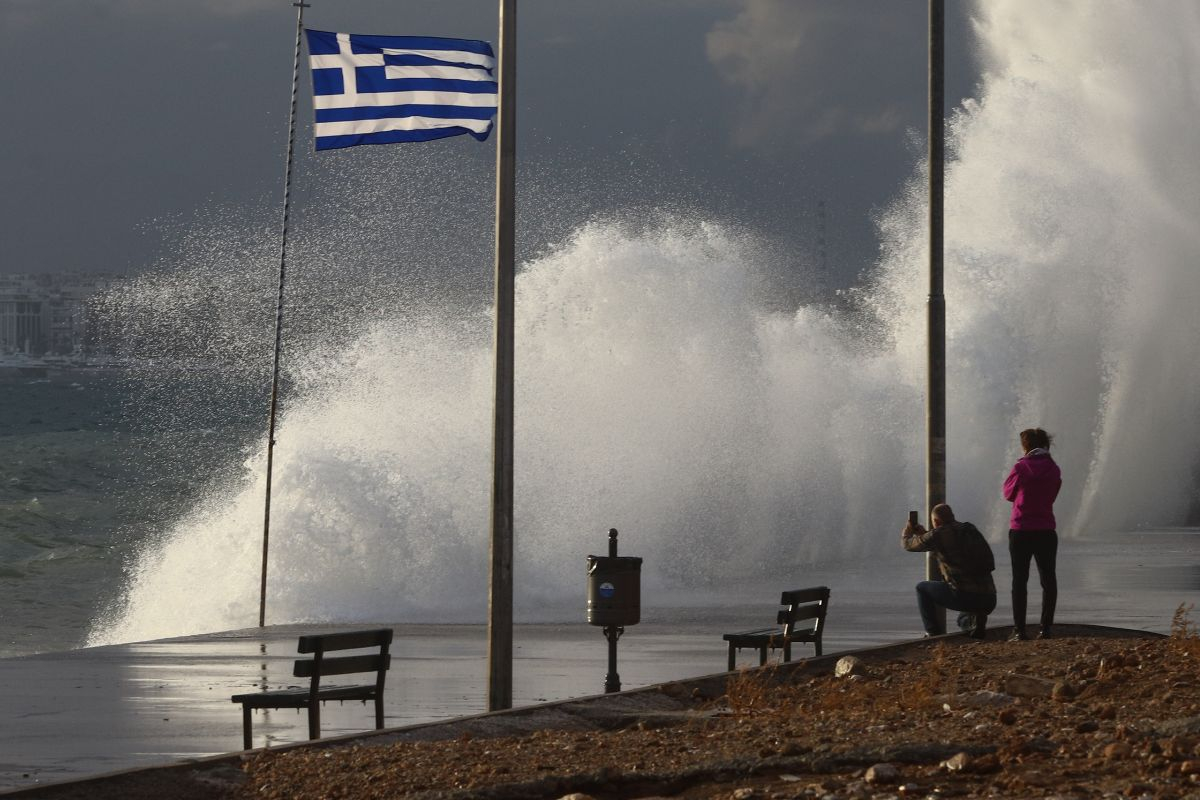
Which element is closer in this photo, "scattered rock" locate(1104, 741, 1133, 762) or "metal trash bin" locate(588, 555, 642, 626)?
"scattered rock" locate(1104, 741, 1133, 762)

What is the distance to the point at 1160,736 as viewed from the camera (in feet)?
32.0

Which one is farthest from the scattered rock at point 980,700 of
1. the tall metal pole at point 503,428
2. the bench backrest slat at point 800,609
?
the tall metal pole at point 503,428

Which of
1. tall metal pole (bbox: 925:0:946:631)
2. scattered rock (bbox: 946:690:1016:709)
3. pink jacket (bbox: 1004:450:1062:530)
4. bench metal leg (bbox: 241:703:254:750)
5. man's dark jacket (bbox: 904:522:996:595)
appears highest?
tall metal pole (bbox: 925:0:946:631)

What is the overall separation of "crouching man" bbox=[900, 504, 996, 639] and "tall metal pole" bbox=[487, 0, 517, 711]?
3.57m

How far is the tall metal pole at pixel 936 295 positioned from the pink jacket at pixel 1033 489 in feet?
6.25

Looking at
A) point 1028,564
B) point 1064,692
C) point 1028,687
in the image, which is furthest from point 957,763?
point 1028,564

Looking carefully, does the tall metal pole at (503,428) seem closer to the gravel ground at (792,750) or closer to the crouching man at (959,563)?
the gravel ground at (792,750)

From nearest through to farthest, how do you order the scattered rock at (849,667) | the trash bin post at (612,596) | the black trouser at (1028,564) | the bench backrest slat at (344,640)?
the bench backrest slat at (344,640)
the scattered rock at (849,667)
the trash bin post at (612,596)
the black trouser at (1028,564)

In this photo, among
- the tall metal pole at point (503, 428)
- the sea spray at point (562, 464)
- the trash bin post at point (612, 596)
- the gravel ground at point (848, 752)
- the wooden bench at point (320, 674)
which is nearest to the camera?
the gravel ground at point (848, 752)

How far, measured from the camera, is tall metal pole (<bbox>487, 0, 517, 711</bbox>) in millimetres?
13477

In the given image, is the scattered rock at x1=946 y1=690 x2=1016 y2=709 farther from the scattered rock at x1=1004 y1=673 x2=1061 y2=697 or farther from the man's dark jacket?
the man's dark jacket

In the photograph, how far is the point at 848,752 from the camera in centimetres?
961

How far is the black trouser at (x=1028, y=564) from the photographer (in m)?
15.5

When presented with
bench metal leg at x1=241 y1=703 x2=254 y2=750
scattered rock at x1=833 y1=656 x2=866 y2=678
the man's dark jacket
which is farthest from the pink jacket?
bench metal leg at x1=241 y1=703 x2=254 y2=750
